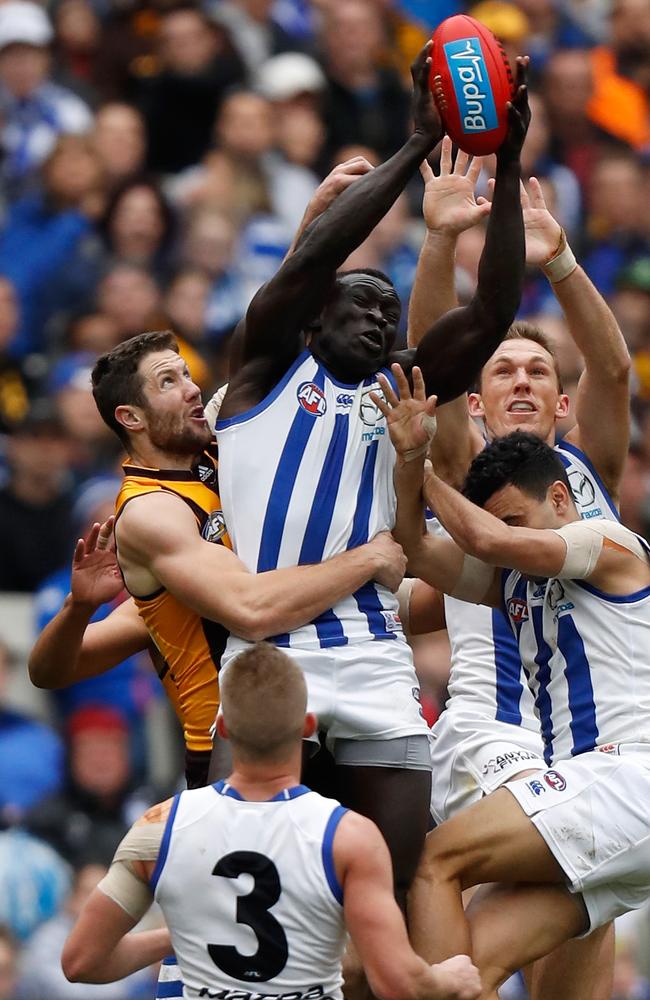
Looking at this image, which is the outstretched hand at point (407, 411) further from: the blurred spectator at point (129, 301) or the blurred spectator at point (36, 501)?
the blurred spectator at point (129, 301)

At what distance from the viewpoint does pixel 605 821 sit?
598 cm

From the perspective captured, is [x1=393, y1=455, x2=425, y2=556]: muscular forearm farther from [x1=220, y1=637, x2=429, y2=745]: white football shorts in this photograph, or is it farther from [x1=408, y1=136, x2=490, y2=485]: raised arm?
[x1=408, y1=136, x2=490, y2=485]: raised arm

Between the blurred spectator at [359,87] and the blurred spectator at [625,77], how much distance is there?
187 centimetres

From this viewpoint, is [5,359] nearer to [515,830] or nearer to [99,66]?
[99,66]

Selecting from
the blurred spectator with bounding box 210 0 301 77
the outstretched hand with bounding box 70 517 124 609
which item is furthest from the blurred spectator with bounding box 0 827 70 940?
the blurred spectator with bounding box 210 0 301 77

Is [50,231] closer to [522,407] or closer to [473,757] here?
[522,407]

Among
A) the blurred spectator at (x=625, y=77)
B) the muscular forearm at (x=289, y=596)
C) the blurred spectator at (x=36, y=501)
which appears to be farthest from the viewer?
the blurred spectator at (x=625, y=77)

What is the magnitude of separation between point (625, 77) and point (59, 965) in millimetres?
8444


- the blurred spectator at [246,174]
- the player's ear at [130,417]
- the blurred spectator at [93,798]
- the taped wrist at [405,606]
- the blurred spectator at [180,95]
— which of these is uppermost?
the blurred spectator at [180,95]

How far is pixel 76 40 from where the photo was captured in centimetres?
1231

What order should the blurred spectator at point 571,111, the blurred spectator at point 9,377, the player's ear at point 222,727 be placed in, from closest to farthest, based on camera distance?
the player's ear at point 222,727 < the blurred spectator at point 9,377 < the blurred spectator at point 571,111

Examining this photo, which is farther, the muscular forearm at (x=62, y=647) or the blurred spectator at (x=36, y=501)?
the blurred spectator at (x=36, y=501)

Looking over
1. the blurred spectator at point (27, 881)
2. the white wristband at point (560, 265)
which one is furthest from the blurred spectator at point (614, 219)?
the white wristband at point (560, 265)

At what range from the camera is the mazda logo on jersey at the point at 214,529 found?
6.11 meters
